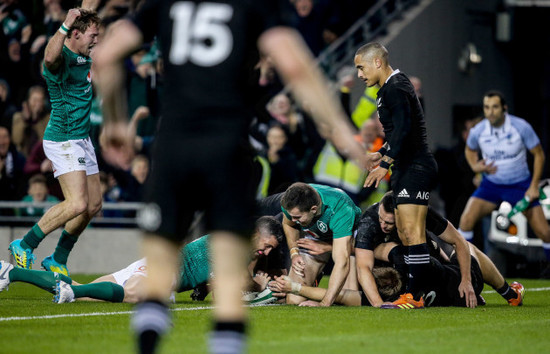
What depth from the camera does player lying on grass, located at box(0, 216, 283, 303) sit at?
949cm

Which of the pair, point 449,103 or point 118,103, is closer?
point 118,103

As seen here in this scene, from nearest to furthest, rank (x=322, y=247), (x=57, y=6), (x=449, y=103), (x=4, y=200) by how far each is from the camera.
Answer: (x=322, y=247) → (x=4, y=200) → (x=57, y=6) → (x=449, y=103)

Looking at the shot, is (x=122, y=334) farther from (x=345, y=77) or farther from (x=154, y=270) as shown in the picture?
(x=345, y=77)

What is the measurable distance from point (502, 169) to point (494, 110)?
799mm

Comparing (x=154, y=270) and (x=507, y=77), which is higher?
(x=507, y=77)

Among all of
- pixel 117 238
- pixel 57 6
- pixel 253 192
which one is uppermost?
pixel 57 6

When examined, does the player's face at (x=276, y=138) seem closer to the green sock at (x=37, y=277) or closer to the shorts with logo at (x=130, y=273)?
the shorts with logo at (x=130, y=273)

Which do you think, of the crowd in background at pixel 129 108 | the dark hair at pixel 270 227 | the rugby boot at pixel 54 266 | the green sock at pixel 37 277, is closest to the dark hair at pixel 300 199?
the dark hair at pixel 270 227

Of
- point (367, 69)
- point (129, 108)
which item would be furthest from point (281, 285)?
point (129, 108)

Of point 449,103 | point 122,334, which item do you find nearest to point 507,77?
point 449,103

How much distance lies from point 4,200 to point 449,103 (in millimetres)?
8780

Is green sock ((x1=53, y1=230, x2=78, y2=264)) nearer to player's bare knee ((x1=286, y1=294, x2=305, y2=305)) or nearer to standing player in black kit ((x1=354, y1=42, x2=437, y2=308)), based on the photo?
player's bare knee ((x1=286, y1=294, x2=305, y2=305))

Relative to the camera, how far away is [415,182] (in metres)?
9.54

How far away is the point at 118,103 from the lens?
4.88 metres
